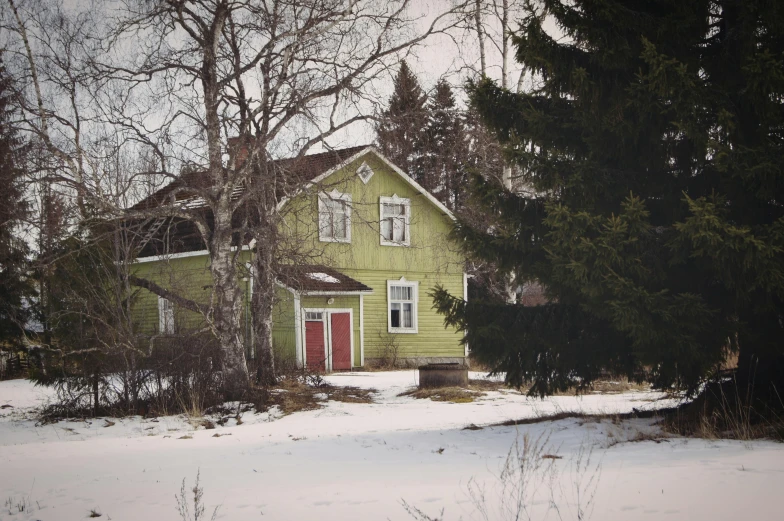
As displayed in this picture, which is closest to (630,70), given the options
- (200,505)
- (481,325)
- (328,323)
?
(481,325)

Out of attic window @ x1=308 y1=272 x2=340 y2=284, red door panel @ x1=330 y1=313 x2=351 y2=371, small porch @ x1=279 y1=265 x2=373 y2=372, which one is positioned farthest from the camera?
red door panel @ x1=330 y1=313 x2=351 y2=371

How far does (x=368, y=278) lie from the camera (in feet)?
90.0

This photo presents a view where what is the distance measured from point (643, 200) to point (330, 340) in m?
17.4

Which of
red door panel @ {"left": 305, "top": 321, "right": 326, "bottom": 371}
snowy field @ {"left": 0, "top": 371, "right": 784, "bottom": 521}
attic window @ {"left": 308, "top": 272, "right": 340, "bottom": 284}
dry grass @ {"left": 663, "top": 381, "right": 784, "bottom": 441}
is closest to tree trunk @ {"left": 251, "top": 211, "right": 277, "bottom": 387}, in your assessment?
snowy field @ {"left": 0, "top": 371, "right": 784, "bottom": 521}

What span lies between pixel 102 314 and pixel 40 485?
682 centimetres

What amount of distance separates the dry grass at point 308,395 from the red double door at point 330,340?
5932mm

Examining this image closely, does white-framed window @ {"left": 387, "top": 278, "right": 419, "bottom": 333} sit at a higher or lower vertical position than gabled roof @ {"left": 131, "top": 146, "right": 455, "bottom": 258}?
lower

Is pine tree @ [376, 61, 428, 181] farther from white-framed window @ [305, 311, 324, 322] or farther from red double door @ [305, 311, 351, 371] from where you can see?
red double door @ [305, 311, 351, 371]

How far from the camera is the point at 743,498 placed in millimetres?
6145

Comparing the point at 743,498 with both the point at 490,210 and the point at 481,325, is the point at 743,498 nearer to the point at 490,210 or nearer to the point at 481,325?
the point at 481,325

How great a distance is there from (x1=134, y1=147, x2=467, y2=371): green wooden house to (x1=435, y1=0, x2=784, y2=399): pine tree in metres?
13.8

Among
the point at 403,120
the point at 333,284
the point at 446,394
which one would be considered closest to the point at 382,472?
the point at 403,120

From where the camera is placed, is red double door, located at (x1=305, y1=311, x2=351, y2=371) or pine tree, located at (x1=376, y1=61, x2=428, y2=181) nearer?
pine tree, located at (x1=376, y1=61, x2=428, y2=181)

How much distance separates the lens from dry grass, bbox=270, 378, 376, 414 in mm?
15891
